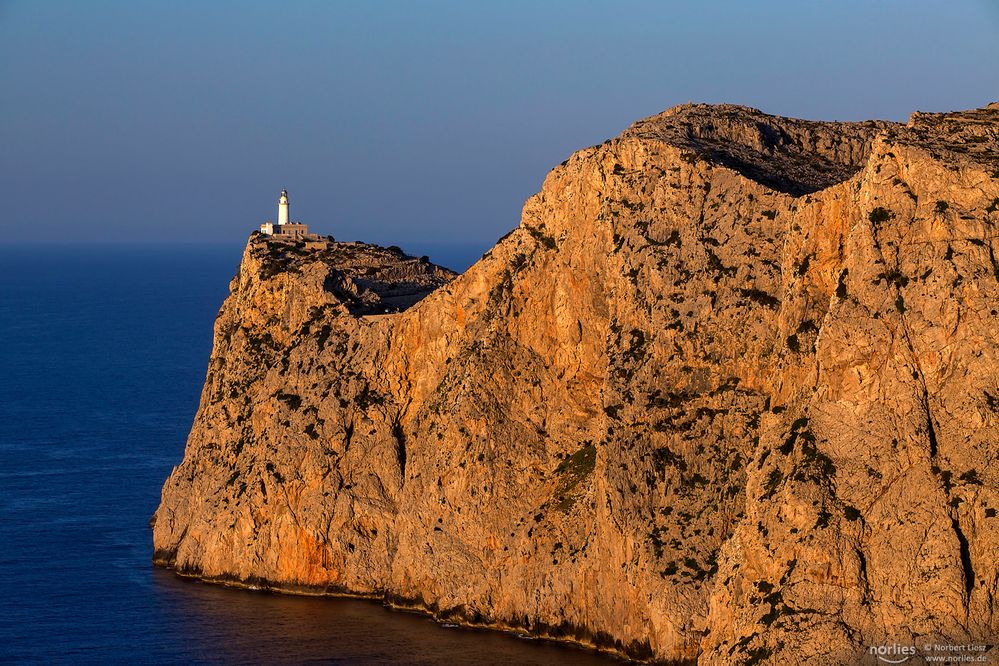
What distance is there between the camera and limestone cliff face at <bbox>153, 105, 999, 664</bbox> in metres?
70.4

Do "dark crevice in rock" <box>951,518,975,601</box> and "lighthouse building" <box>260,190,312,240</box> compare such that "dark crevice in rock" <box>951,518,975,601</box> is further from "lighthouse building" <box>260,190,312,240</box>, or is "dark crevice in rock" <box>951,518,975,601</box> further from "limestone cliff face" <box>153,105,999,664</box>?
"lighthouse building" <box>260,190,312,240</box>

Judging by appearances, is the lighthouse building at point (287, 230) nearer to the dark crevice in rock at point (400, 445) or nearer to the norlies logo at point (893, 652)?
the dark crevice in rock at point (400, 445)

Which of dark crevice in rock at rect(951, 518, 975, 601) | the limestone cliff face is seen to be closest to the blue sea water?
the limestone cliff face

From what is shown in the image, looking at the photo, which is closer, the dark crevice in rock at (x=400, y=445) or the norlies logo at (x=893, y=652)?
the norlies logo at (x=893, y=652)

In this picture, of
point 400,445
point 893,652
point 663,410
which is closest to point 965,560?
point 893,652

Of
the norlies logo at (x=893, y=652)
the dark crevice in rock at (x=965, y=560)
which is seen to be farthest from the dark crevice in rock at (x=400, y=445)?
the dark crevice in rock at (x=965, y=560)

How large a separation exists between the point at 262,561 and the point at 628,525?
923 inches

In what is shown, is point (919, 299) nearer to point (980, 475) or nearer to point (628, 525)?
point (980, 475)

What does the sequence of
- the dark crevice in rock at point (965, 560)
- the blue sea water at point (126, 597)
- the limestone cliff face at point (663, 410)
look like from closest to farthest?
the dark crevice in rock at point (965, 560) < the limestone cliff face at point (663, 410) < the blue sea water at point (126, 597)

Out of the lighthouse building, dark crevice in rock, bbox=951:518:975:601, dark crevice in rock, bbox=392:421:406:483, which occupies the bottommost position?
dark crevice in rock, bbox=951:518:975:601

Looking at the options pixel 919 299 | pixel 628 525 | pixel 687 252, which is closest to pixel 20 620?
pixel 628 525

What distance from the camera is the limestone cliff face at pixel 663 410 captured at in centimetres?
7038

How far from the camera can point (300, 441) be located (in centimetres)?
9750

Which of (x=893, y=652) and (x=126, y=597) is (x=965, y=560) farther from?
(x=126, y=597)
